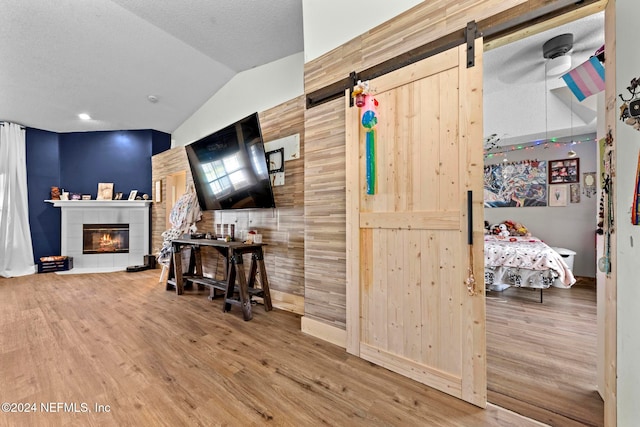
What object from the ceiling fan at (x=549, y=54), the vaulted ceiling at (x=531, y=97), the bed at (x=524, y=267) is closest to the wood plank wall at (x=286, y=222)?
the bed at (x=524, y=267)

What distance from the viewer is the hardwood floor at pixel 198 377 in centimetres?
146

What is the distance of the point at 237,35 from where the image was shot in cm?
328

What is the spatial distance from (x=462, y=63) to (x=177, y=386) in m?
2.60

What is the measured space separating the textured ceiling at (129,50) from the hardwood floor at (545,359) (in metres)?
A: 3.69

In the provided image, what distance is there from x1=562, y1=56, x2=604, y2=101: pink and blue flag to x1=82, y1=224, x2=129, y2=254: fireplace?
7.43 meters

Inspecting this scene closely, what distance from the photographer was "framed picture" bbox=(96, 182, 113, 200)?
6.07m

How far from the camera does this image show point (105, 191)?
610 centimetres

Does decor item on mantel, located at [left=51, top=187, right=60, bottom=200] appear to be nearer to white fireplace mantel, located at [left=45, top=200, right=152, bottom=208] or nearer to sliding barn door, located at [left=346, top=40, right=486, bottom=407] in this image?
white fireplace mantel, located at [left=45, top=200, right=152, bottom=208]

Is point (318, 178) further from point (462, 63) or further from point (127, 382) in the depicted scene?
point (127, 382)

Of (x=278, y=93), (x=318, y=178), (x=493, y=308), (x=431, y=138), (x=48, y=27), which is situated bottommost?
(x=493, y=308)

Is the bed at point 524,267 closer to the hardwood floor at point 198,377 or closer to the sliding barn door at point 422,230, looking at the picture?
the sliding barn door at point 422,230

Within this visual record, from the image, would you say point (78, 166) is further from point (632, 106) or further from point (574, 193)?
point (574, 193)

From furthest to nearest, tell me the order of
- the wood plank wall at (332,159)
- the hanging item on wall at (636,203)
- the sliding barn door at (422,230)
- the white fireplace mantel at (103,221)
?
the white fireplace mantel at (103,221) → the wood plank wall at (332,159) → the sliding barn door at (422,230) → the hanging item on wall at (636,203)

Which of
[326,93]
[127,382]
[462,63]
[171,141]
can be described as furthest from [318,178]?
[171,141]
